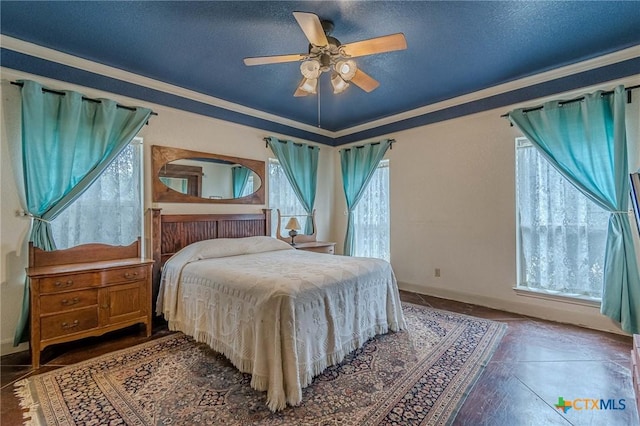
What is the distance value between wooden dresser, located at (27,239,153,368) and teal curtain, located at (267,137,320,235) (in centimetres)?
238

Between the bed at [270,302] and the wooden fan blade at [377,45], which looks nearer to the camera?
the bed at [270,302]

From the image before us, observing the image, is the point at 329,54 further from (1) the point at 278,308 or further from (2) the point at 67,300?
(2) the point at 67,300

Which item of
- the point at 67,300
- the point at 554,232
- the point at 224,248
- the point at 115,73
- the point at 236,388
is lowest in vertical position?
the point at 236,388

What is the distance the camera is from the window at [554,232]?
9.48 feet

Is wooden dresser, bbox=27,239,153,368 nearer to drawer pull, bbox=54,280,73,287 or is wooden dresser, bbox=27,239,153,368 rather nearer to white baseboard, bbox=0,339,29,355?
drawer pull, bbox=54,280,73,287

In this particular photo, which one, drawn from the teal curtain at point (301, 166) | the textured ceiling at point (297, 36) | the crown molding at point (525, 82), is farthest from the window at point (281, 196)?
the crown molding at point (525, 82)

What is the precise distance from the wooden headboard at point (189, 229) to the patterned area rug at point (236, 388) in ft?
3.23

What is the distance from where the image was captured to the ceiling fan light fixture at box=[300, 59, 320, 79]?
2.21 m

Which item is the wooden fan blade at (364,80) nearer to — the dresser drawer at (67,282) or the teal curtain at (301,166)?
the teal curtain at (301,166)

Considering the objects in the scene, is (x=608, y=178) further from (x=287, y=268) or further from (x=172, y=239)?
(x=172, y=239)

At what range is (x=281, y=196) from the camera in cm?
454

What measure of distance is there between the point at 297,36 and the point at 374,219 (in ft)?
10.2

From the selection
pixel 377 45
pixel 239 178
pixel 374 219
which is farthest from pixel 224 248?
pixel 374 219

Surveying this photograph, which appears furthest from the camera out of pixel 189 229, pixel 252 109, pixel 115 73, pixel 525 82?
pixel 252 109
